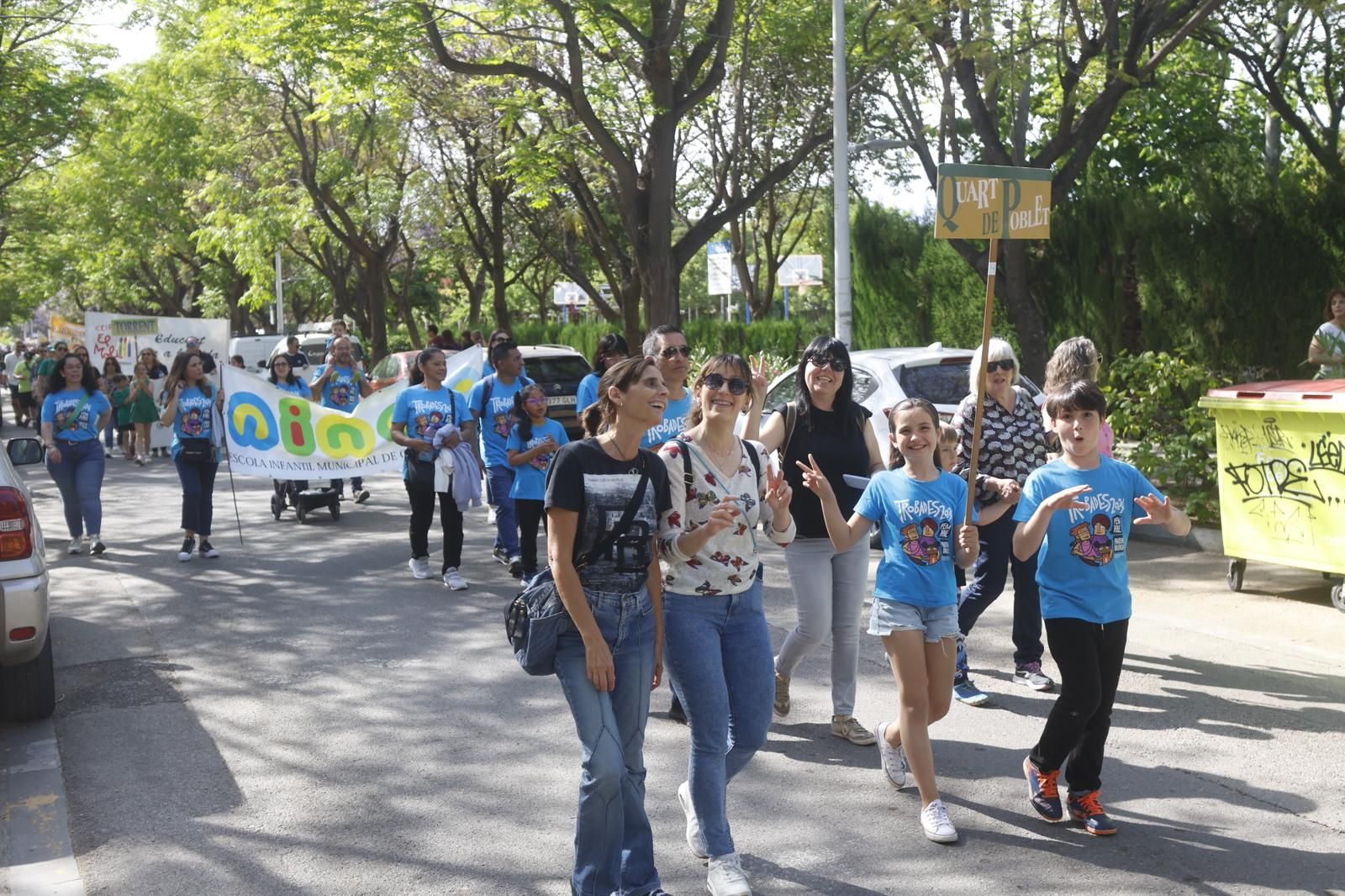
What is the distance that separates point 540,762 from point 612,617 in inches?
84.0

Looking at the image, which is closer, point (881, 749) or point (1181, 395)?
point (881, 749)

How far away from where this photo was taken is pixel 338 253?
4666 centimetres

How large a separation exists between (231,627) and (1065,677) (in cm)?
581

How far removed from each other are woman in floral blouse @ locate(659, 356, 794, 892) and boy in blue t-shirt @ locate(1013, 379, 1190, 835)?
1.00 meters

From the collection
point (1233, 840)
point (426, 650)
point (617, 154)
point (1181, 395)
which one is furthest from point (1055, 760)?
point (617, 154)

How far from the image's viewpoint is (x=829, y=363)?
5.79 metres

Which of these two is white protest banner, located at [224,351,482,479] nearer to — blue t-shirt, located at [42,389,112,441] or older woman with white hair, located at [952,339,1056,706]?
blue t-shirt, located at [42,389,112,441]

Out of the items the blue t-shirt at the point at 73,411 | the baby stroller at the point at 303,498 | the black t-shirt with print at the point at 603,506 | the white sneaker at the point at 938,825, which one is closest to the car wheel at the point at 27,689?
the black t-shirt with print at the point at 603,506

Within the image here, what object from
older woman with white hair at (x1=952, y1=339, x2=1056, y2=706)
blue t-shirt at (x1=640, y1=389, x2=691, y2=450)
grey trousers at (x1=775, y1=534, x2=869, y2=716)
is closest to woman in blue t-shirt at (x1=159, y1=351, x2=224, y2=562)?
blue t-shirt at (x1=640, y1=389, x2=691, y2=450)

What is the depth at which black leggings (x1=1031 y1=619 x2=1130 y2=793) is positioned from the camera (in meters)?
4.82

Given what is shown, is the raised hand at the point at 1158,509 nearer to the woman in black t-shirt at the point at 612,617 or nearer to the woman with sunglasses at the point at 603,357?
the woman in black t-shirt at the point at 612,617

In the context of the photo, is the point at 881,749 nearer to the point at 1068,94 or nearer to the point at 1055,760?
the point at 1055,760

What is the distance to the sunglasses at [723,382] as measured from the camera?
4.59m

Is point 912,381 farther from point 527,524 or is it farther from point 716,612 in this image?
point 716,612
